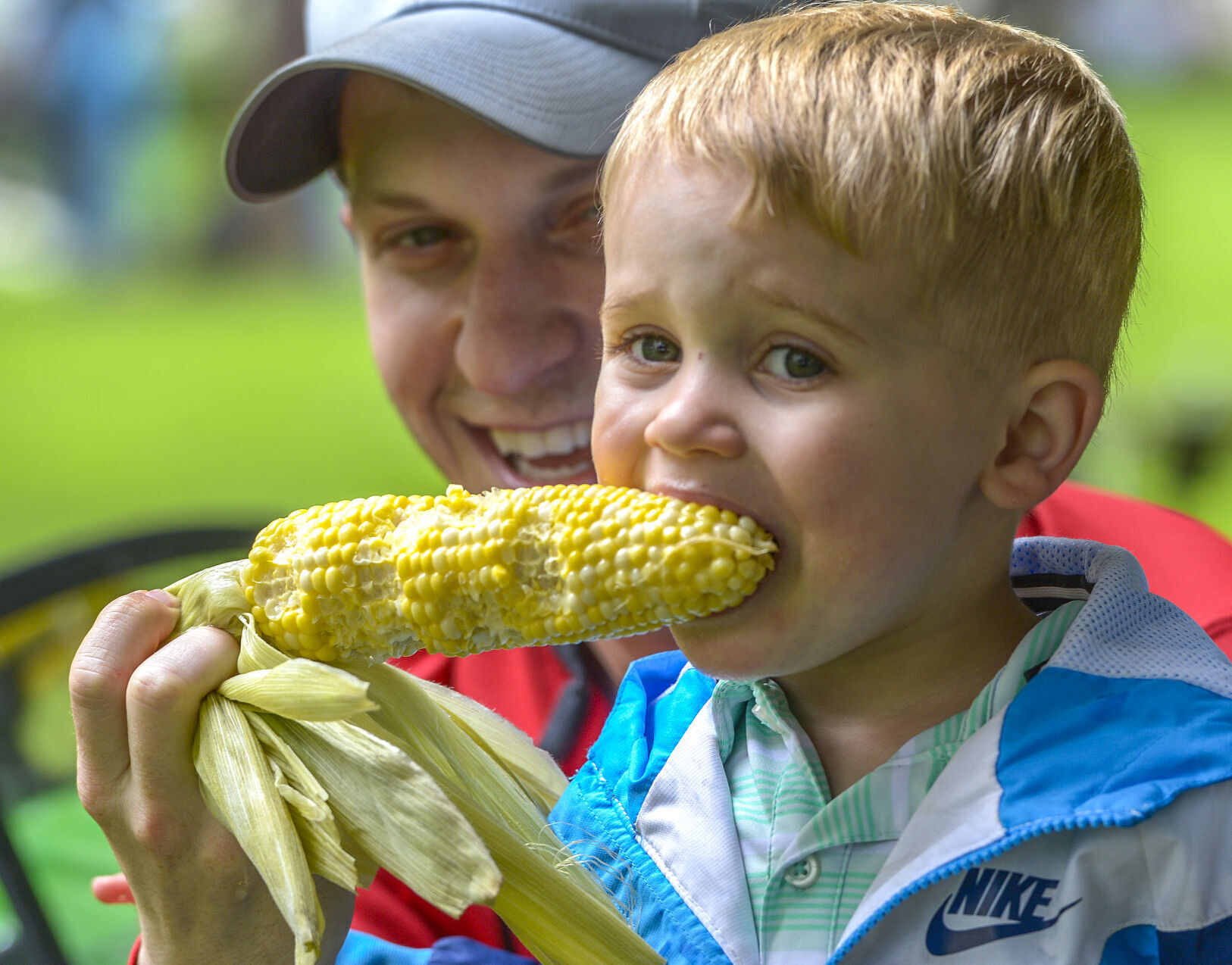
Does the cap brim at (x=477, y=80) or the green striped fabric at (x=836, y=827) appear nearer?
the green striped fabric at (x=836, y=827)

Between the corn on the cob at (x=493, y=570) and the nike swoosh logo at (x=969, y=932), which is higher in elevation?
the corn on the cob at (x=493, y=570)

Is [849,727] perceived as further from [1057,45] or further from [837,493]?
[1057,45]

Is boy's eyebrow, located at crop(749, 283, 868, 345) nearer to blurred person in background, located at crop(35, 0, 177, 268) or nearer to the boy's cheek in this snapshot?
the boy's cheek

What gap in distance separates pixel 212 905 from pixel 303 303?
602 inches

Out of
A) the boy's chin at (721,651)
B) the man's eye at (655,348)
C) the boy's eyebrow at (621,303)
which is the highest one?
the boy's eyebrow at (621,303)

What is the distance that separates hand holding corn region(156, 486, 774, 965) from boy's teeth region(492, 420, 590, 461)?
73 cm

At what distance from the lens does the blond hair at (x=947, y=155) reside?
1.17 meters

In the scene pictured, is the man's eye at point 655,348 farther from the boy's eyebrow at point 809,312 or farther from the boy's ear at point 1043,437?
the boy's ear at point 1043,437

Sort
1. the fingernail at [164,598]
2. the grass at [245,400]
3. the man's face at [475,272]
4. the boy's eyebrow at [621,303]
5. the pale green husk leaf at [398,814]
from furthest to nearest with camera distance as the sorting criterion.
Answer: the grass at [245,400], the man's face at [475,272], the fingernail at [164,598], the boy's eyebrow at [621,303], the pale green husk leaf at [398,814]

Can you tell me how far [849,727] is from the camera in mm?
1397

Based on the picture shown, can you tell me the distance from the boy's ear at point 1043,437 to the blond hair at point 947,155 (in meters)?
0.03

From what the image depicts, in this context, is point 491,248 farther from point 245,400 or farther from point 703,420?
point 245,400

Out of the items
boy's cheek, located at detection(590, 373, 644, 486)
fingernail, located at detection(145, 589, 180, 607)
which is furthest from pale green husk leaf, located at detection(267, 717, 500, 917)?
boy's cheek, located at detection(590, 373, 644, 486)

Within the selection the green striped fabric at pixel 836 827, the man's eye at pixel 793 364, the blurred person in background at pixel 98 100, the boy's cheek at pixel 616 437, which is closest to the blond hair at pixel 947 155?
the man's eye at pixel 793 364
